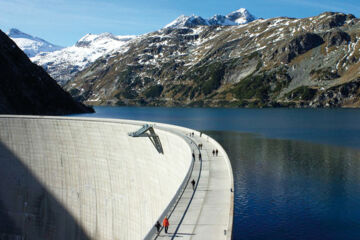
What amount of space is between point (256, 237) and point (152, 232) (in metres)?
18.4

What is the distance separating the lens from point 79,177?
174ft

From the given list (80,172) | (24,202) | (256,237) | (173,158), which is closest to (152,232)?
(256,237)

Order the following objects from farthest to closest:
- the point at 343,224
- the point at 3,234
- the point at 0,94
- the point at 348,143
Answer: the point at 0,94, the point at 348,143, the point at 3,234, the point at 343,224

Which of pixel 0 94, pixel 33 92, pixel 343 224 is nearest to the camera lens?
pixel 343 224

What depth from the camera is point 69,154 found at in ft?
179

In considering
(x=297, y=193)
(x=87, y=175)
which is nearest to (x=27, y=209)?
(x=87, y=175)

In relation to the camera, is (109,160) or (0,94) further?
(0,94)

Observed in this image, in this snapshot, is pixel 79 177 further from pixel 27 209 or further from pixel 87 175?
pixel 27 209

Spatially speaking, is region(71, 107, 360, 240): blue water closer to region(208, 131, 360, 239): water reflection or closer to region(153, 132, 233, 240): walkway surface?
region(208, 131, 360, 239): water reflection

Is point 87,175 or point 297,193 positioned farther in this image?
point 87,175

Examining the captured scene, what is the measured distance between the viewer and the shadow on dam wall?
52281 millimetres

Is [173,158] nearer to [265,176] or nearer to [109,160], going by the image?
[109,160]

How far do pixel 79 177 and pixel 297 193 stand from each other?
1255 inches

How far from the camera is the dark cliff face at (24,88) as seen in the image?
115 meters
